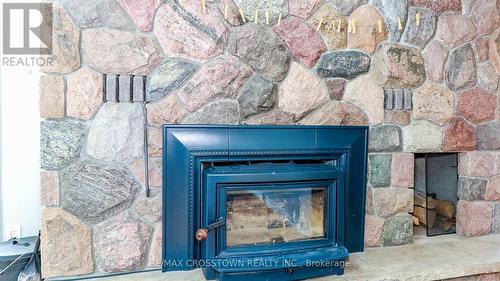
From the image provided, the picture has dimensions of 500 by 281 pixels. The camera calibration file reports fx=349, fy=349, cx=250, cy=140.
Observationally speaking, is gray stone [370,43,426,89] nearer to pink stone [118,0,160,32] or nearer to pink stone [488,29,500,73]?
pink stone [488,29,500,73]

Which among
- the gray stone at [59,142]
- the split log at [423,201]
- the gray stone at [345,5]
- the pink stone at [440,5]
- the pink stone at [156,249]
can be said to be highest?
the pink stone at [440,5]

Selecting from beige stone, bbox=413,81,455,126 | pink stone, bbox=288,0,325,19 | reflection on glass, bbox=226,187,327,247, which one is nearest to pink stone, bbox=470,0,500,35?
beige stone, bbox=413,81,455,126

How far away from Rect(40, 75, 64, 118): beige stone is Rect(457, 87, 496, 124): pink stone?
7.15 feet

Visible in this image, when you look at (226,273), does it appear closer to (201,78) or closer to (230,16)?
(201,78)

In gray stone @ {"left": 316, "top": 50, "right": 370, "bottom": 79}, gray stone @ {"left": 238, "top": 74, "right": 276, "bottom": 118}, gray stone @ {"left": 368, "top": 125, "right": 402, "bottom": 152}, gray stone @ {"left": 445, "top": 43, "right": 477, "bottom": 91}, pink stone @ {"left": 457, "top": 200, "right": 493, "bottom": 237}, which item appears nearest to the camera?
gray stone @ {"left": 238, "top": 74, "right": 276, "bottom": 118}

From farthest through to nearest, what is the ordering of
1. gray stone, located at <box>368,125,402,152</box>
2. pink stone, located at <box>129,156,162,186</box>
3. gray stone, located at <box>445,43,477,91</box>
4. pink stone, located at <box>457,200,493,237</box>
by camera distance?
pink stone, located at <box>457,200,493,237</box> → gray stone, located at <box>445,43,477,91</box> → gray stone, located at <box>368,125,402,152</box> → pink stone, located at <box>129,156,162,186</box>

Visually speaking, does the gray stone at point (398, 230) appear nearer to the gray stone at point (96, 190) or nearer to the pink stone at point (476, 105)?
the pink stone at point (476, 105)

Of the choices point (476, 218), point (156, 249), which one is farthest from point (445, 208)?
point (156, 249)

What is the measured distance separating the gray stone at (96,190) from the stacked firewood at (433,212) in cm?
181

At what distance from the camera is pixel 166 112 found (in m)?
1.68

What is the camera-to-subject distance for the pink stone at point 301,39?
182 cm

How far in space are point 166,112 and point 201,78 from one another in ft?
0.78

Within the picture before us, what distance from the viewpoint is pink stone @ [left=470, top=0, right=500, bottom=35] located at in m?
2.13

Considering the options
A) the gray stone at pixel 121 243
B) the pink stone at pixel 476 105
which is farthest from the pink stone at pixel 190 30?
the pink stone at pixel 476 105
